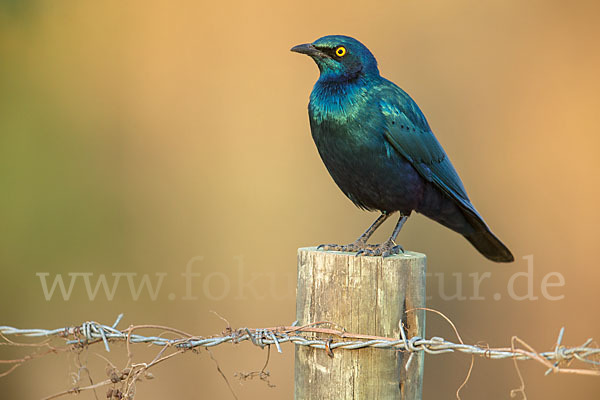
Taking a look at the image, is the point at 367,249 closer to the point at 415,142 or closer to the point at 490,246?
the point at 415,142

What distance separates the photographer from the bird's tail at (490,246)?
3.34 meters

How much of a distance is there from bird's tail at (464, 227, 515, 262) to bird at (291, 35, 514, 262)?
0.19m

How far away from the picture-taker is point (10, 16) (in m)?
4.89

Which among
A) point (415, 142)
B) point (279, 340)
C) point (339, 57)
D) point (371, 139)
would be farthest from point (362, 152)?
point (279, 340)

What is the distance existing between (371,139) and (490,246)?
0.97 m

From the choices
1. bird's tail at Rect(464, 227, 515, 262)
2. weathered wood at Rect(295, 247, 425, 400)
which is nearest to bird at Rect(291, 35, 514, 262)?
bird's tail at Rect(464, 227, 515, 262)

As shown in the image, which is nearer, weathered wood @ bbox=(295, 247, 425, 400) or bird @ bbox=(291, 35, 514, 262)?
weathered wood @ bbox=(295, 247, 425, 400)

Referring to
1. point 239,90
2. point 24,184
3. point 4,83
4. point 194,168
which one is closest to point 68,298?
point 24,184

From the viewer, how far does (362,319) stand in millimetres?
2078

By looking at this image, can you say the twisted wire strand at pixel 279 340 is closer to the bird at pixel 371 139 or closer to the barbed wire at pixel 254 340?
the barbed wire at pixel 254 340

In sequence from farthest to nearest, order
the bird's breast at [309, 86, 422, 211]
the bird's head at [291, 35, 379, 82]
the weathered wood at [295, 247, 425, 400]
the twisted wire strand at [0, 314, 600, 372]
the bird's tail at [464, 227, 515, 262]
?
the bird's tail at [464, 227, 515, 262], the bird's head at [291, 35, 379, 82], the bird's breast at [309, 86, 422, 211], the weathered wood at [295, 247, 425, 400], the twisted wire strand at [0, 314, 600, 372]

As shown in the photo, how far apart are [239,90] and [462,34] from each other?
170 centimetres

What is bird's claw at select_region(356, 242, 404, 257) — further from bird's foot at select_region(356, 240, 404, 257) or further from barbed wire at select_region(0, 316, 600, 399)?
barbed wire at select_region(0, 316, 600, 399)

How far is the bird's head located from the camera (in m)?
3.03
